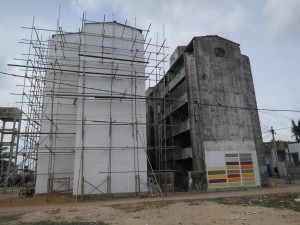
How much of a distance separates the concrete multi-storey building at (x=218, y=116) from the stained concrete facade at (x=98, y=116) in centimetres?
283

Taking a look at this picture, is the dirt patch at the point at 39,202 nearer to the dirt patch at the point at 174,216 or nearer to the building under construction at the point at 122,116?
the building under construction at the point at 122,116

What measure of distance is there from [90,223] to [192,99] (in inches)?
643

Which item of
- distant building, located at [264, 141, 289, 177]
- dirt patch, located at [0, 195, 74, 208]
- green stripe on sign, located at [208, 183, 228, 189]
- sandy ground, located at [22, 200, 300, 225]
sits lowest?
sandy ground, located at [22, 200, 300, 225]

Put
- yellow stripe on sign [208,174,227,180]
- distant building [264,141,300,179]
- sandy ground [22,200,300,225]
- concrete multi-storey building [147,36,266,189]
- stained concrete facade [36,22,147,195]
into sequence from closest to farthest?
sandy ground [22,200,300,225] → stained concrete facade [36,22,147,195] → yellow stripe on sign [208,174,227,180] → concrete multi-storey building [147,36,266,189] → distant building [264,141,300,179]

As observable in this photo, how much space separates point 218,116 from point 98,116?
9946mm

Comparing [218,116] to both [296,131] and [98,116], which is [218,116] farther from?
[296,131]

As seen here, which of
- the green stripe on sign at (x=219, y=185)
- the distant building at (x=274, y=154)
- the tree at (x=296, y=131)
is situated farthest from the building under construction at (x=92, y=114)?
the tree at (x=296, y=131)

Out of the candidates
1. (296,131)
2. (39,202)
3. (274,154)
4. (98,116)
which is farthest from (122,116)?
(296,131)

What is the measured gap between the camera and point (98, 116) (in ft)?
60.5

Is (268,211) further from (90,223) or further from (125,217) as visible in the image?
(90,223)

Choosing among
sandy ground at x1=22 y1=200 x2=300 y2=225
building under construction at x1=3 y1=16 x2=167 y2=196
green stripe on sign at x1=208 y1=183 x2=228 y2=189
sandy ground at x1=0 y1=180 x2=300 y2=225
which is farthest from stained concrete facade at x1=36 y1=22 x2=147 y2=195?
sandy ground at x1=22 y1=200 x2=300 y2=225

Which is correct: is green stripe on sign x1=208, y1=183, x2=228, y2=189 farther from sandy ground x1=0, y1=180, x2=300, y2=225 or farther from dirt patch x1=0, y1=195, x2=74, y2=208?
dirt patch x1=0, y1=195, x2=74, y2=208

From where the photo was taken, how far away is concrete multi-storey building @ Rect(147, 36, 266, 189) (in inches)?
858

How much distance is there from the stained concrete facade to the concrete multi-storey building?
2.83 metres
